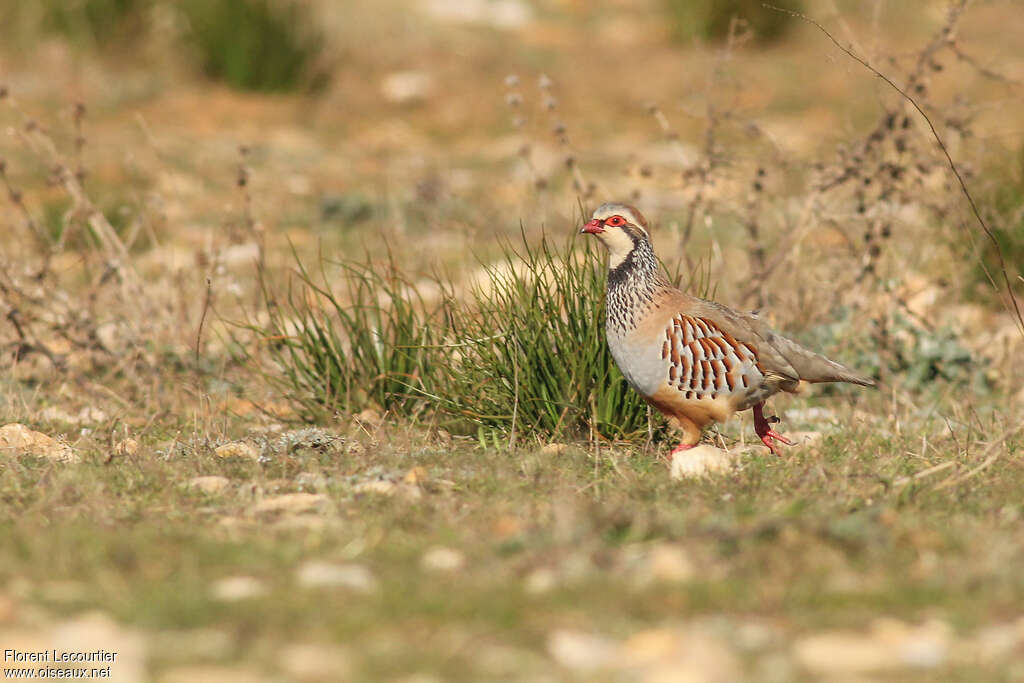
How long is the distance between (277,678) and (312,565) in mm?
671

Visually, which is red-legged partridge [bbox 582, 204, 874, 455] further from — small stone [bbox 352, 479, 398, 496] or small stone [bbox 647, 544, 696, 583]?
small stone [bbox 647, 544, 696, 583]

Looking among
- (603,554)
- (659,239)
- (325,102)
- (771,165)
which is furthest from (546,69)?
(603,554)

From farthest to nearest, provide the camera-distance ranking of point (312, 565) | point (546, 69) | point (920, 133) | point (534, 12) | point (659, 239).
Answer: point (534, 12) < point (546, 69) < point (659, 239) < point (920, 133) < point (312, 565)

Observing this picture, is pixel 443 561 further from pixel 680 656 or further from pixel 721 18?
pixel 721 18

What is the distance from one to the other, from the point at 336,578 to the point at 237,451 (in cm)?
181

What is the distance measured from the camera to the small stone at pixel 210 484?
4.45 meters

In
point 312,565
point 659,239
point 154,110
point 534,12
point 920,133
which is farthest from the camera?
point 534,12

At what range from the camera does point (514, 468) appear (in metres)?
4.74

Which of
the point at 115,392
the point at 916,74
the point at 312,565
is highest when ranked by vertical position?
the point at 916,74

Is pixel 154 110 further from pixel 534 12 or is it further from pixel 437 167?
pixel 534 12

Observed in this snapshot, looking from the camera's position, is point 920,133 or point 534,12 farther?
point 534,12

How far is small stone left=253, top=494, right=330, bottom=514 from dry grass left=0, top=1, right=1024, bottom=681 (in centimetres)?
2

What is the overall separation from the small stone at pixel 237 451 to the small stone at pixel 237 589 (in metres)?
1.65

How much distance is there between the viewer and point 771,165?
7062 mm
